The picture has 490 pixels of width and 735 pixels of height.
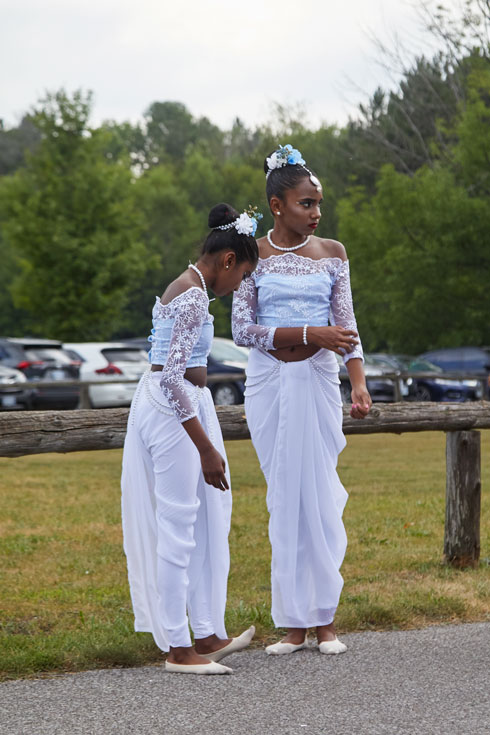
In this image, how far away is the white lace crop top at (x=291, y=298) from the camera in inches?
196

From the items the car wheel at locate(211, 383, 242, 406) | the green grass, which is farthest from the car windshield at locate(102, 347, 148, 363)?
the green grass

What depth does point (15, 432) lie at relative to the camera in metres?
5.32

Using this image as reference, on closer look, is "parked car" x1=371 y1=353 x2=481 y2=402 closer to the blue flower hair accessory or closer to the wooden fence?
the wooden fence

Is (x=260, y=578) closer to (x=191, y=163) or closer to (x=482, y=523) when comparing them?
(x=482, y=523)

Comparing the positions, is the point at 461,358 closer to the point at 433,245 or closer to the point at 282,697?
the point at 433,245

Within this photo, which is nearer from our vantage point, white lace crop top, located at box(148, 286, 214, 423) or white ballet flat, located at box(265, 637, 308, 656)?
white lace crop top, located at box(148, 286, 214, 423)

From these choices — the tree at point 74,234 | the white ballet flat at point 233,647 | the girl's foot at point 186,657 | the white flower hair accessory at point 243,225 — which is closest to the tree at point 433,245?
the tree at point 74,234

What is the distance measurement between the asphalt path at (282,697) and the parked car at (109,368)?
17.2 meters

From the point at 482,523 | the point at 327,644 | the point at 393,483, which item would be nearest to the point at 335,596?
the point at 327,644

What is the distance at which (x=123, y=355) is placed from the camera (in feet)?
78.1

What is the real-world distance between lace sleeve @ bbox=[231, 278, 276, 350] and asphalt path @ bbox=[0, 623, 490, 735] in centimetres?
137

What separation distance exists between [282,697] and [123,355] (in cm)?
1987

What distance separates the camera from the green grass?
5.12 metres

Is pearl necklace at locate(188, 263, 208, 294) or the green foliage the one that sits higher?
the green foliage
